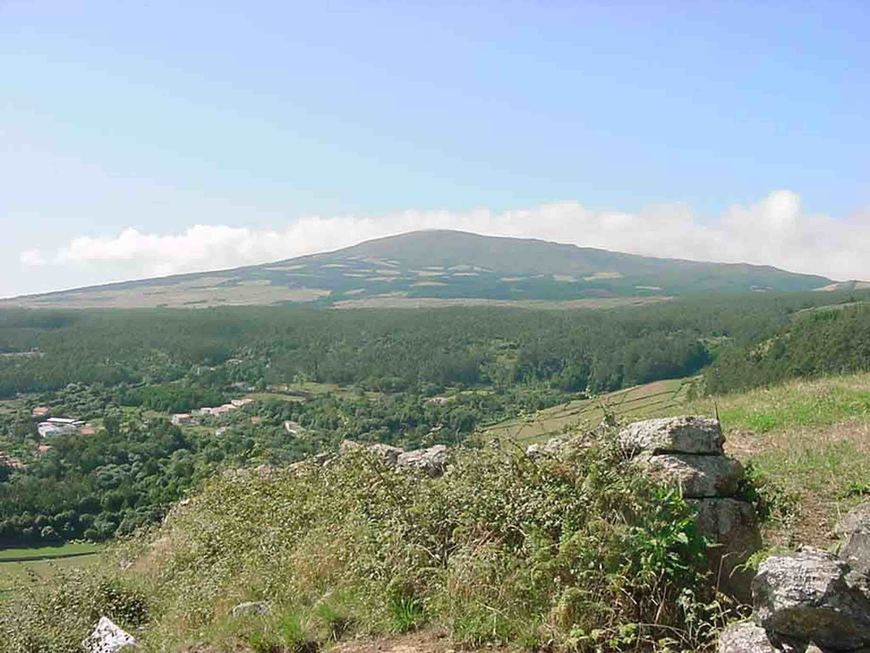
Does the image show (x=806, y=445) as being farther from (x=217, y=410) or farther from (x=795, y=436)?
(x=217, y=410)

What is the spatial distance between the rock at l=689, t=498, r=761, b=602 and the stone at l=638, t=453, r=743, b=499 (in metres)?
0.10

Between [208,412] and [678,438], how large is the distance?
55.8 meters

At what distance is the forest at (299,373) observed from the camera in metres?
28.8

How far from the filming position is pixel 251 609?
8.16 m

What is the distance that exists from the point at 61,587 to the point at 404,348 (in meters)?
88.6

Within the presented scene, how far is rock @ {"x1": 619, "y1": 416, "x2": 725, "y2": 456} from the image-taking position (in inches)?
283

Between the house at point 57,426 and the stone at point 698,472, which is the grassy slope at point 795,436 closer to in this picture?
the stone at point 698,472

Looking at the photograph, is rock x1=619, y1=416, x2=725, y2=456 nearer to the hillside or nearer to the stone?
the stone

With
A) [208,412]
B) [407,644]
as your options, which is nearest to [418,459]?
[407,644]

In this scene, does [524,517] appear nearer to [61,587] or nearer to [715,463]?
[715,463]

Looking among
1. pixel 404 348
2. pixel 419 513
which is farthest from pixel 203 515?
pixel 404 348

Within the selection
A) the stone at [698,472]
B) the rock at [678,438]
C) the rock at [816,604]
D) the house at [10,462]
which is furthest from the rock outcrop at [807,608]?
the house at [10,462]

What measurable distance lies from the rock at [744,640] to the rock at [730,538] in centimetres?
93

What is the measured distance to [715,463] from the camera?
7105 millimetres
